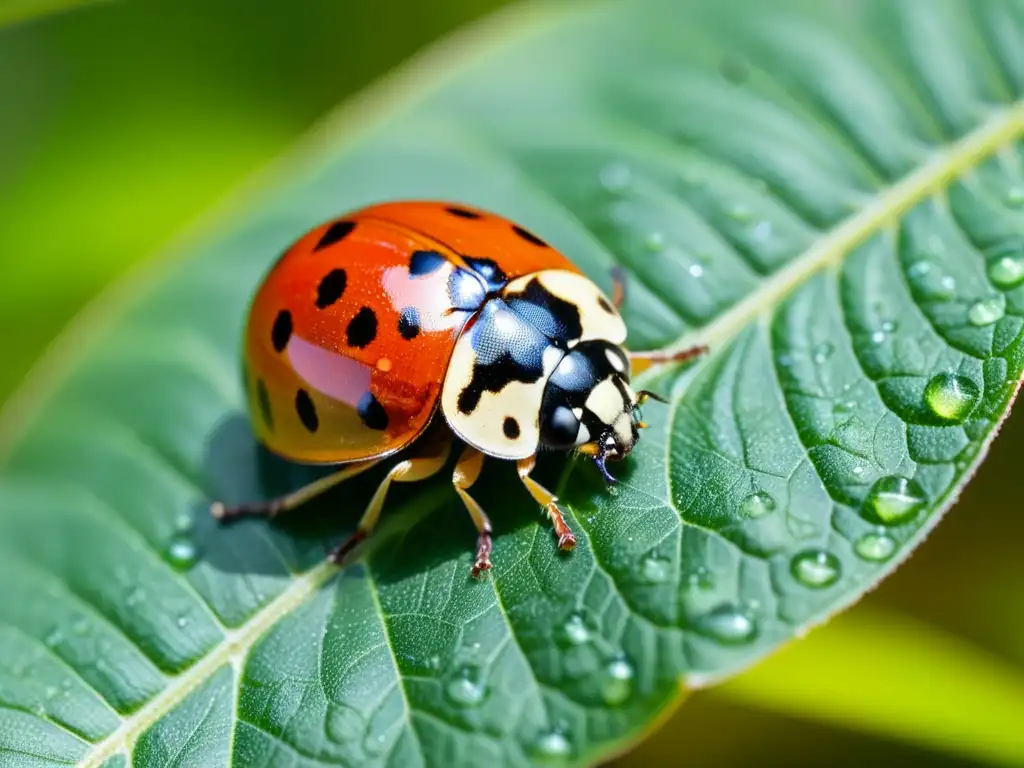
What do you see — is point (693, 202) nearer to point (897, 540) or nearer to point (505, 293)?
point (505, 293)

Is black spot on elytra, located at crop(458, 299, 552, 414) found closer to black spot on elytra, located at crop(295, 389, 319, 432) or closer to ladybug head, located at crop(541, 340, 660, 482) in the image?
ladybug head, located at crop(541, 340, 660, 482)

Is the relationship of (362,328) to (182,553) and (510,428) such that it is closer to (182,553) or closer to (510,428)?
(510,428)

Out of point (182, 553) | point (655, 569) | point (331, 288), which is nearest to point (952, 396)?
point (655, 569)

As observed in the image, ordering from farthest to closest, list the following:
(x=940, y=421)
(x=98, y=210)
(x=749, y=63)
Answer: (x=98, y=210) → (x=749, y=63) → (x=940, y=421)

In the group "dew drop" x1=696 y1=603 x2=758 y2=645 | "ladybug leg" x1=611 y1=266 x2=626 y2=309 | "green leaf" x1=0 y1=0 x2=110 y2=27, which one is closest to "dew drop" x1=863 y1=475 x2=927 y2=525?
"dew drop" x1=696 y1=603 x2=758 y2=645

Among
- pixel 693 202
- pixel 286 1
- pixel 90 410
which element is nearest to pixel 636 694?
pixel 693 202

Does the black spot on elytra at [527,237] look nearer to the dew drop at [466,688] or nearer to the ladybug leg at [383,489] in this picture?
the ladybug leg at [383,489]
